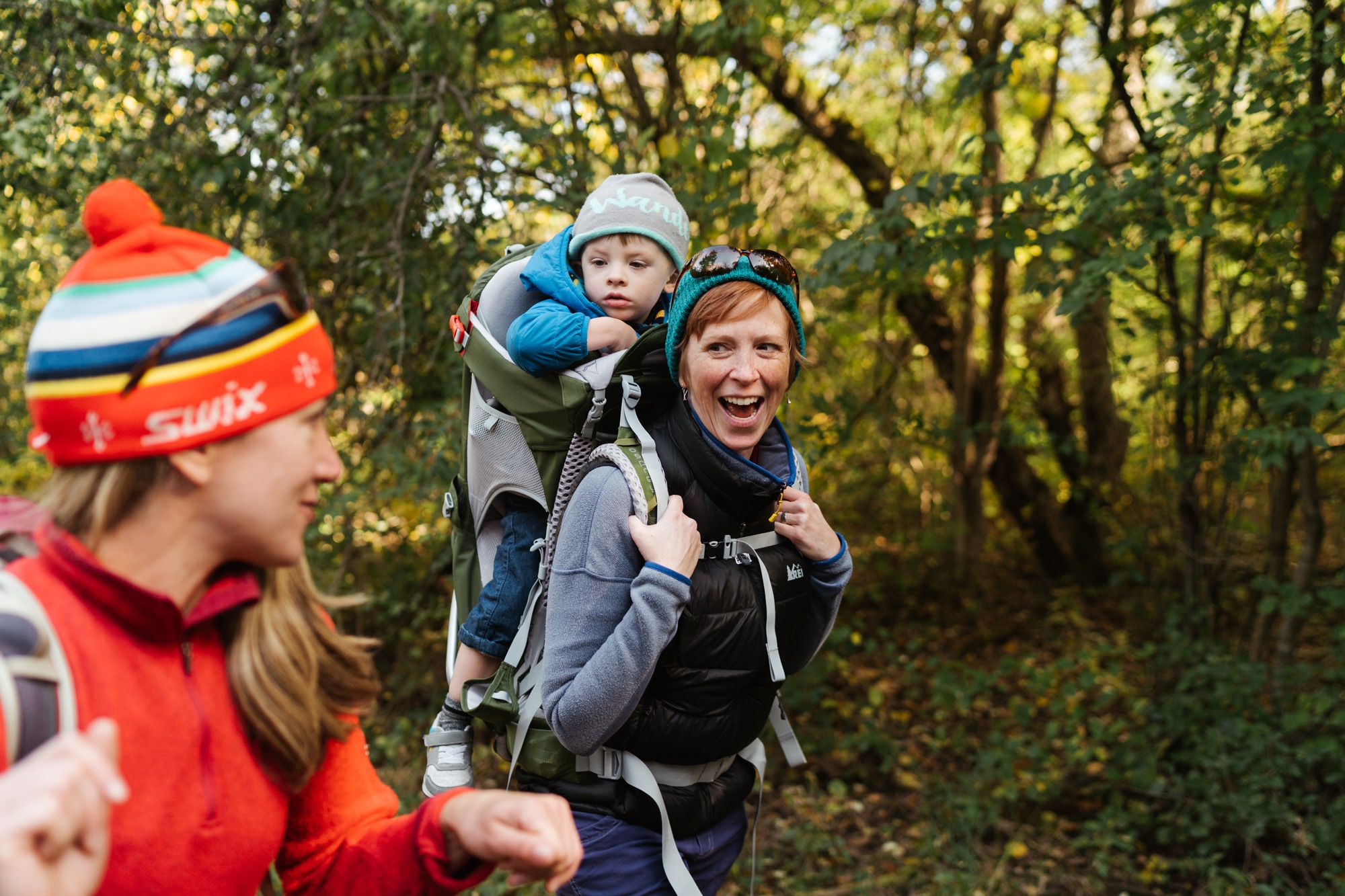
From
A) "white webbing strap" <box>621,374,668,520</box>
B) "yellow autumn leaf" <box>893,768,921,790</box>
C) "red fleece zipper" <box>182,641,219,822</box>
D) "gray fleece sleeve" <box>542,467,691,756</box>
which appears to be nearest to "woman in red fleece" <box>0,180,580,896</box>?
"red fleece zipper" <box>182,641,219,822</box>

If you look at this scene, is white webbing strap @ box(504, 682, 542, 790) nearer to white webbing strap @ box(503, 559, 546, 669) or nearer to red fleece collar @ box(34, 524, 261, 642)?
white webbing strap @ box(503, 559, 546, 669)

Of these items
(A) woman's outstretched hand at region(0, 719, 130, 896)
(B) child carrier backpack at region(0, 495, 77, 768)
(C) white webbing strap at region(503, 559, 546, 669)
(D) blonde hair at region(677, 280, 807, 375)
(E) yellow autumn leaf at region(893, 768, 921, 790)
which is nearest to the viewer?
(A) woman's outstretched hand at region(0, 719, 130, 896)

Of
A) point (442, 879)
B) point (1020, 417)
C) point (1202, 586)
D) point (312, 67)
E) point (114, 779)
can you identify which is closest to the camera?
point (114, 779)

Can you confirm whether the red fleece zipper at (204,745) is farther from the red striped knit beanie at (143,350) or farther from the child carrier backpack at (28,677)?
the red striped knit beanie at (143,350)

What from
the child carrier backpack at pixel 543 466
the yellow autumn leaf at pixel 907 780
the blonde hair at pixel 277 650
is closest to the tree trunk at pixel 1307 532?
the yellow autumn leaf at pixel 907 780

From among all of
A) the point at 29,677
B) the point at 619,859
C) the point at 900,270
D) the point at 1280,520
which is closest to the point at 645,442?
the point at 619,859

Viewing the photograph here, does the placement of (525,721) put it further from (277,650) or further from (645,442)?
(277,650)

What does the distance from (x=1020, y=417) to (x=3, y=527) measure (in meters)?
6.54

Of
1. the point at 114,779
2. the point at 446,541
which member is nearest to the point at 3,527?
the point at 114,779

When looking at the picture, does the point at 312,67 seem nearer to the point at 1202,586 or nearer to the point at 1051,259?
the point at 1051,259

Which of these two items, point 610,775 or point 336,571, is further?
point 336,571

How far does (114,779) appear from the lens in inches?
30.1

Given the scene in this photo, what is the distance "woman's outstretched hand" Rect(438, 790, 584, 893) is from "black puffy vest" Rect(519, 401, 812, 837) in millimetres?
670

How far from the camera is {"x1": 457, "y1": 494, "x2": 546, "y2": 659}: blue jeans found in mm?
2086
